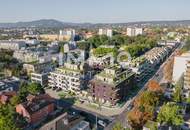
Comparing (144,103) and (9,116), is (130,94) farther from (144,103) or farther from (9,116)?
Result: (9,116)

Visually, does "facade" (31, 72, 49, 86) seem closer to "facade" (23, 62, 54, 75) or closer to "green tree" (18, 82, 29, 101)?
"facade" (23, 62, 54, 75)

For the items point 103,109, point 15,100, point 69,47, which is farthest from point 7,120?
point 69,47

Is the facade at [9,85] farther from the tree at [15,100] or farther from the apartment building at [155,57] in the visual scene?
the apartment building at [155,57]

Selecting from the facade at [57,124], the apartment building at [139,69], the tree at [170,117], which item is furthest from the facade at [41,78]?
the tree at [170,117]

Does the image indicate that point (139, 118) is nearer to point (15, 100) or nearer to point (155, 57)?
point (15, 100)

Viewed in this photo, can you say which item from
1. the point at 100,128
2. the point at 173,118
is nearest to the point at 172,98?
the point at 173,118

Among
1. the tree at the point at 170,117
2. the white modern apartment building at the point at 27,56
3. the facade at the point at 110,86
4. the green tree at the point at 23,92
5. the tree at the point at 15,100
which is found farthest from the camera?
the white modern apartment building at the point at 27,56
